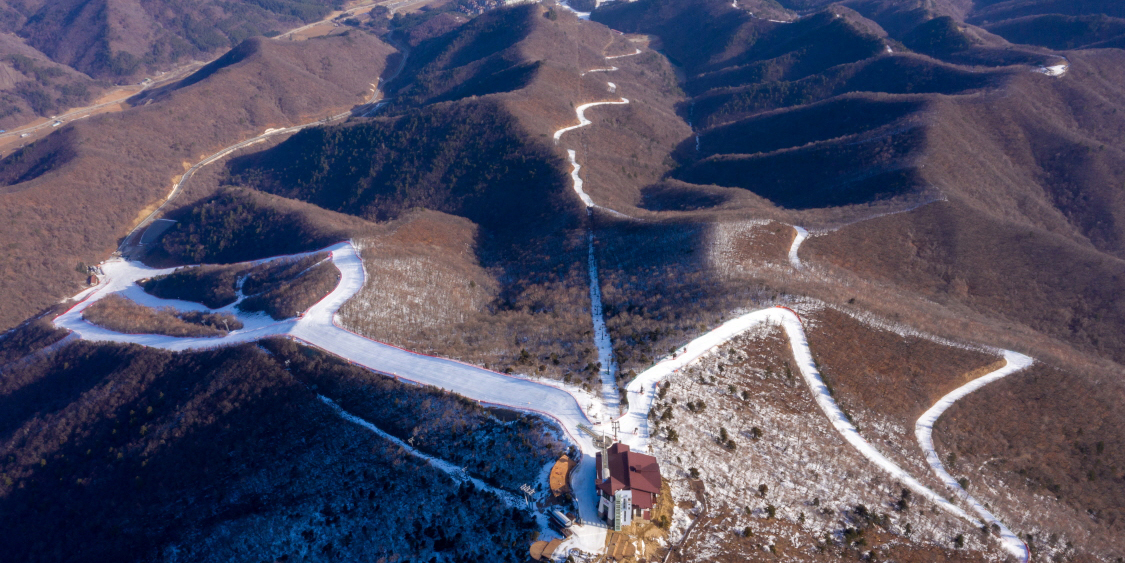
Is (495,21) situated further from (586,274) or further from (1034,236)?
(1034,236)

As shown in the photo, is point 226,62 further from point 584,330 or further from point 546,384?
point 546,384

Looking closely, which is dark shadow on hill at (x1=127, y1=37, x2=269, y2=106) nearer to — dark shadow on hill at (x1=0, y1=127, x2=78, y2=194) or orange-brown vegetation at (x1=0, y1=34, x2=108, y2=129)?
orange-brown vegetation at (x1=0, y1=34, x2=108, y2=129)

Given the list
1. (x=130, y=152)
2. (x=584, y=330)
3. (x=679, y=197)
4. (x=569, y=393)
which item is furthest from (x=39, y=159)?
(x=569, y=393)

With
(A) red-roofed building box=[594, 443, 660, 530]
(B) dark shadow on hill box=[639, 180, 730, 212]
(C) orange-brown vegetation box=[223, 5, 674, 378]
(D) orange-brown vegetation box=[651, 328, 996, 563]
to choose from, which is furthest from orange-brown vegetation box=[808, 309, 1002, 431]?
(B) dark shadow on hill box=[639, 180, 730, 212]

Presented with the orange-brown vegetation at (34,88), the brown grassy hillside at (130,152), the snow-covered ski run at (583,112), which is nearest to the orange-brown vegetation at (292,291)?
→ the brown grassy hillside at (130,152)

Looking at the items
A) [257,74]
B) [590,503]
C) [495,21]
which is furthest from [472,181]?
[495,21]

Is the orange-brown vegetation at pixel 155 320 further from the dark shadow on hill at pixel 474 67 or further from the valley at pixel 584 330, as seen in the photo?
the dark shadow on hill at pixel 474 67
